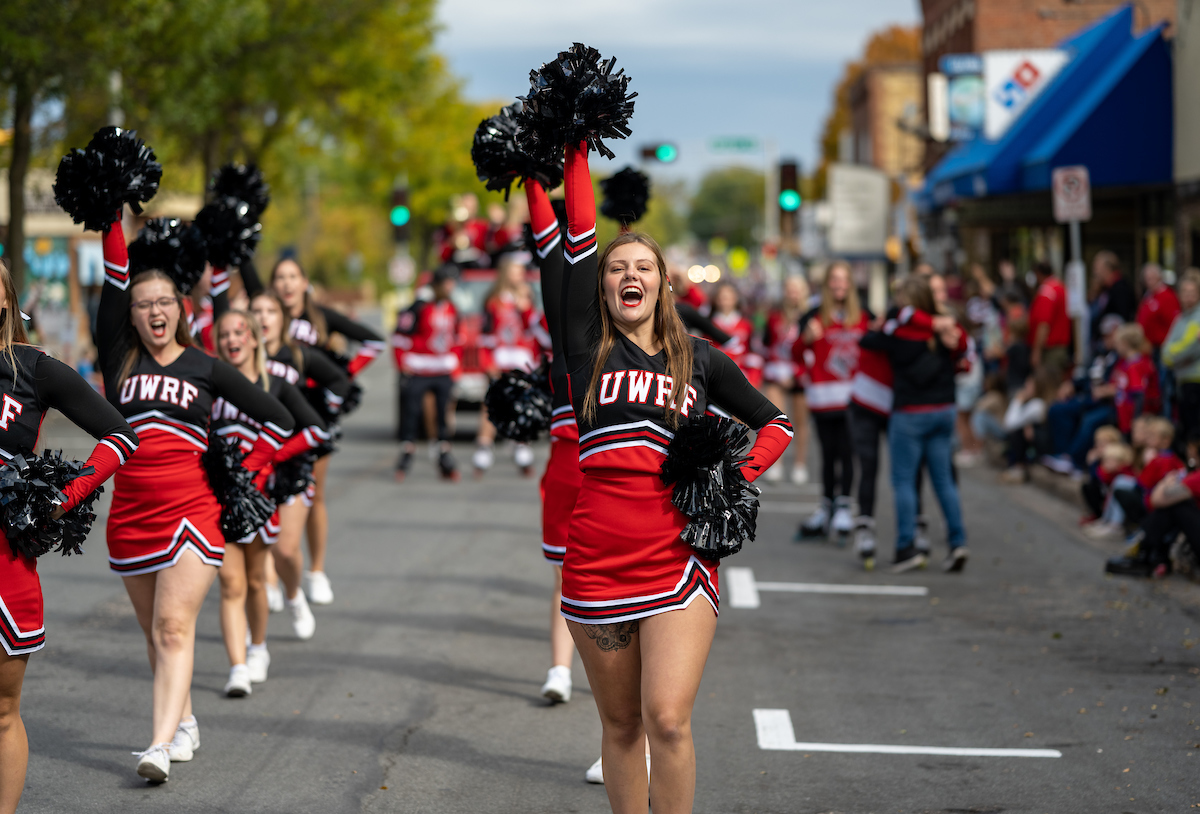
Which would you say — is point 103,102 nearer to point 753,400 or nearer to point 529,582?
point 529,582

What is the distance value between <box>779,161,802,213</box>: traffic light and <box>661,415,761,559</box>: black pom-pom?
17.8 metres

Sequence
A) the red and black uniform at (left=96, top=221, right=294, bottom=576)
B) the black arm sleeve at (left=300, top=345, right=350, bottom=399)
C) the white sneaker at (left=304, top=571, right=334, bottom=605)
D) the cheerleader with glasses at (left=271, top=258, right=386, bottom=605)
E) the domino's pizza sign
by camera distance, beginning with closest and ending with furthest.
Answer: the red and black uniform at (left=96, top=221, right=294, bottom=576), the black arm sleeve at (left=300, top=345, right=350, bottom=399), the cheerleader with glasses at (left=271, top=258, right=386, bottom=605), the white sneaker at (left=304, top=571, right=334, bottom=605), the domino's pizza sign

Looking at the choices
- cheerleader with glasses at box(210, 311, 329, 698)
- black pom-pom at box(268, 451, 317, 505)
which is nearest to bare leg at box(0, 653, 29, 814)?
cheerleader with glasses at box(210, 311, 329, 698)

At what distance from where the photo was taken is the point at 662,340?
3883 millimetres

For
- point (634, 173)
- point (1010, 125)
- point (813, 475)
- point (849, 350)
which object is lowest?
point (813, 475)

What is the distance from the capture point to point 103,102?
2002 cm

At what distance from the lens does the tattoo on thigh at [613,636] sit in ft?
12.3

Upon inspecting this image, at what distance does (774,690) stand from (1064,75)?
1718cm

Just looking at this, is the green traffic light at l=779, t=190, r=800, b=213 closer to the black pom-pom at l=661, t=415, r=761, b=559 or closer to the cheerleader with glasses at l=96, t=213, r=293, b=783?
the cheerleader with glasses at l=96, t=213, r=293, b=783

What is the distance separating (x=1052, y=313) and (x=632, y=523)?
12818 millimetres

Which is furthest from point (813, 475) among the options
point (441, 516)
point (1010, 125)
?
point (1010, 125)

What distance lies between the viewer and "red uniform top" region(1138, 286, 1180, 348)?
1298cm

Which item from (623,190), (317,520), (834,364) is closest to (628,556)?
(623,190)

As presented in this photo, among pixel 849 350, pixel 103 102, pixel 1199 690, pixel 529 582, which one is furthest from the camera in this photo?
pixel 103 102
